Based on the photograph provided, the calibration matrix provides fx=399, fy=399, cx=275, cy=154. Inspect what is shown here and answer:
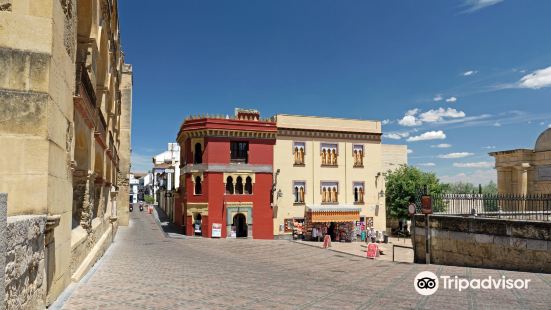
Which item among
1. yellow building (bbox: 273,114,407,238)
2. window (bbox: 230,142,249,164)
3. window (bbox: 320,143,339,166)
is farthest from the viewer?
window (bbox: 320,143,339,166)

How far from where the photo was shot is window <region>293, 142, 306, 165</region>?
31672 millimetres

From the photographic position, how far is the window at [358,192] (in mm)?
33250

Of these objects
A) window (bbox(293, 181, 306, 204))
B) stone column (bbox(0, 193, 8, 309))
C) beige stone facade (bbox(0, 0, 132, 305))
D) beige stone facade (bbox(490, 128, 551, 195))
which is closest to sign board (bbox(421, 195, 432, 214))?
beige stone facade (bbox(0, 0, 132, 305))

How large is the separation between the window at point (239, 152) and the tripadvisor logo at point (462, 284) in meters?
20.3

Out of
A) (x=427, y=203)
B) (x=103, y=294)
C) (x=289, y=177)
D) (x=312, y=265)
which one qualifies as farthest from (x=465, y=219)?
(x=289, y=177)

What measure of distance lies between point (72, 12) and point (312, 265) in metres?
13.0

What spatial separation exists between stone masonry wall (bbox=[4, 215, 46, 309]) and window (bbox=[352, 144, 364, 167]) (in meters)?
28.9

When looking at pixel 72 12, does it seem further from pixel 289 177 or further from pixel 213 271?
pixel 289 177

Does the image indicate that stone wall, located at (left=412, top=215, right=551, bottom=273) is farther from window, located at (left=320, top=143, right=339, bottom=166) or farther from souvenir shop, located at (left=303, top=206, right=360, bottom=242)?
window, located at (left=320, top=143, right=339, bottom=166)

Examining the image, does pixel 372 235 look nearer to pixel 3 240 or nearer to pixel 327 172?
pixel 327 172

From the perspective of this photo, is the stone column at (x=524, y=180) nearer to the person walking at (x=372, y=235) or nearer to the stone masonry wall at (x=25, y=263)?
the person walking at (x=372, y=235)

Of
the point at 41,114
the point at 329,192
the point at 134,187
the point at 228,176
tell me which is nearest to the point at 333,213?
the point at 329,192

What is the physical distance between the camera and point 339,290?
33.1 ft

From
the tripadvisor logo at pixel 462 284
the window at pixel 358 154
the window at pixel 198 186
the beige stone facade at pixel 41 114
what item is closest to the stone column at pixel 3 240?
the beige stone facade at pixel 41 114
